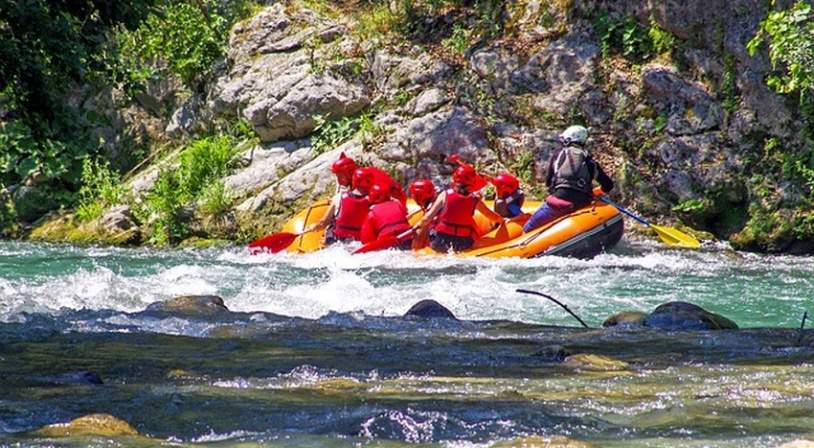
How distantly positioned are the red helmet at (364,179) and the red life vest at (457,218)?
117 cm

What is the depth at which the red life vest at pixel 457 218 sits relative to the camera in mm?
14461

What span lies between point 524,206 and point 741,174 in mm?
3294

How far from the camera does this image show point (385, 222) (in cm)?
1515

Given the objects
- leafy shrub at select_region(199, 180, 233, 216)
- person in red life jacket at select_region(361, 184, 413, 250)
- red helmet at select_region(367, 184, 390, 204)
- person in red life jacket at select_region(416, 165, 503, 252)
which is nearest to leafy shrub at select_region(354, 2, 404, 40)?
leafy shrub at select_region(199, 180, 233, 216)

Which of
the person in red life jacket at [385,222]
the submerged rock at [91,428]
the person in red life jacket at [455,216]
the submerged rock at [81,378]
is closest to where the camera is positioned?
the submerged rock at [91,428]

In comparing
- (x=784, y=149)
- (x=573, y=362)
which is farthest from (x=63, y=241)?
(x=573, y=362)

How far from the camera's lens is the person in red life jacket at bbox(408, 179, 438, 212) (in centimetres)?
1534

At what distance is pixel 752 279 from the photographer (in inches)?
511

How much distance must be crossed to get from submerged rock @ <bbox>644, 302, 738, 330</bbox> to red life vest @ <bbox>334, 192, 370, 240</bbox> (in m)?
7.72

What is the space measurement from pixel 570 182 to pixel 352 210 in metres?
2.55

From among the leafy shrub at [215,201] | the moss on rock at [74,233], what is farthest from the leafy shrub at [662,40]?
the moss on rock at [74,233]

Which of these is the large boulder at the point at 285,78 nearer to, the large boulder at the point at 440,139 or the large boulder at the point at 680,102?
the large boulder at the point at 440,139

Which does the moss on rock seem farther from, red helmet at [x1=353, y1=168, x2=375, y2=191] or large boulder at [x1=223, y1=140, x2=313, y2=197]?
red helmet at [x1=353, y1=168, x2=375, y2=191]

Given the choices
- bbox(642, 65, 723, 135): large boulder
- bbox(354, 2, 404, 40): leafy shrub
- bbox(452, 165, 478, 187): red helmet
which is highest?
bbox(354, 2, 404, 40): leafy shrub
